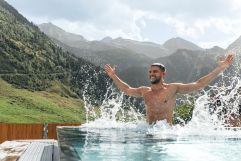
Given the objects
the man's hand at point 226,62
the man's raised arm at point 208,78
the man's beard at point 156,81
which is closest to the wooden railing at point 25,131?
the man's beard at point 156,81

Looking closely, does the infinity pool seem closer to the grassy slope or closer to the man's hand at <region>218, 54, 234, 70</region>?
the man's hand at <region>218, 54, 234, 70</region>

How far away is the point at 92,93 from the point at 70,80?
9.77 meters

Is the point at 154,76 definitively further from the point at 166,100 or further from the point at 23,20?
the point at 23,20

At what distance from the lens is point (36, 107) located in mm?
104688

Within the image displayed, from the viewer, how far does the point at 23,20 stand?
522 feet

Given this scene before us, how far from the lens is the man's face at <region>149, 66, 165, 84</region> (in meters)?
7.72

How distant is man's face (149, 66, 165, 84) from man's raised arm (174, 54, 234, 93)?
393 mm

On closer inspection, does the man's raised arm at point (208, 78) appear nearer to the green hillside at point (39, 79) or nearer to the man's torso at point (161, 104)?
the man's torso at point (161, 104)

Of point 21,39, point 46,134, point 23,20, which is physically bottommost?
point 46,134

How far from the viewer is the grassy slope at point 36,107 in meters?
95.3

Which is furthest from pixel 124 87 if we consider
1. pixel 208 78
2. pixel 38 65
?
pixel 38 65

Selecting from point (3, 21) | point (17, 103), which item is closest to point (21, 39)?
point (3, 21)

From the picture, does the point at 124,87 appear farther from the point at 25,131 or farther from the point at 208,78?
the point at 25,131

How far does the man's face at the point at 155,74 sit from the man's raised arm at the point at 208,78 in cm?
39
